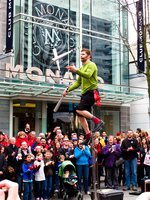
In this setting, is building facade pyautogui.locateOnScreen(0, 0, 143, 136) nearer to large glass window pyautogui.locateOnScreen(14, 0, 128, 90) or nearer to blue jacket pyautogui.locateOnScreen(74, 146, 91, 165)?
large glass window pyautogui.locateOnScreen(14, 0, 128, 90)

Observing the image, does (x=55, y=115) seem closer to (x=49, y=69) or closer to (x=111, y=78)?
(x=49, y=69)

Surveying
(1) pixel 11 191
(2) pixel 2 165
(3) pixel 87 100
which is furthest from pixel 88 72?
(2) pixel 2 165

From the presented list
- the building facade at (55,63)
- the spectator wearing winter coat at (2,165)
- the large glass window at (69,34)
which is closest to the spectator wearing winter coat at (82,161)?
the spectator wearing winter coat at (2,165)

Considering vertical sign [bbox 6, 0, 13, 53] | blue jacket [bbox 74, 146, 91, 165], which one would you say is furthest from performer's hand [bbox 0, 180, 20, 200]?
vertical sign [bbox 6, 0, 13, 53]

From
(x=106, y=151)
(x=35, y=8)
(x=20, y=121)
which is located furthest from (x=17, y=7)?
(x=106, y=151)

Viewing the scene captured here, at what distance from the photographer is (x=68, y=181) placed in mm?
10602

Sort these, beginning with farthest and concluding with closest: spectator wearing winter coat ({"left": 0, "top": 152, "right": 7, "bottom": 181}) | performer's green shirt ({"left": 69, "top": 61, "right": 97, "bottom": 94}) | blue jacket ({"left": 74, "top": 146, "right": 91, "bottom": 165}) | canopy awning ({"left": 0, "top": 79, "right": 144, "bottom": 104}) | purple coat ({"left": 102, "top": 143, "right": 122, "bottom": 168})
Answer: canopy awning ({"left": 0, "top": 79, "right": 144, "bottom": 104}) → purple coat ({"left": 102, "top": 143, "right": 122, "bottom": 168}) → blue jacket ({"left": 74, "top": 146, "right": 91, "bottom": 165}) → spectator wearing winter coat ({"left": 0, "top": 152, "right": 7, "bottom": 181}) → performer's green shirt ({"left": 69, "top": 61, "right": 97, "bottom": 94})

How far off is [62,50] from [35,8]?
9.82ft

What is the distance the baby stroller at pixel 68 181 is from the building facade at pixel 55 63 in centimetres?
662

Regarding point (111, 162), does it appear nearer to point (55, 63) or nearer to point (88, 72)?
point (88, 72)

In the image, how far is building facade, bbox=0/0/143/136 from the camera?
18375 millimetres

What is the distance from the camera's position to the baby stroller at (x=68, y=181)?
10539 millimetres

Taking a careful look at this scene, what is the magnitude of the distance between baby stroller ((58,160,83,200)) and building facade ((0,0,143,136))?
662 centimetres

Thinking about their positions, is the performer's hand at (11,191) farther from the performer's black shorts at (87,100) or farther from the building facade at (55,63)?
the building facade at (55,63)
